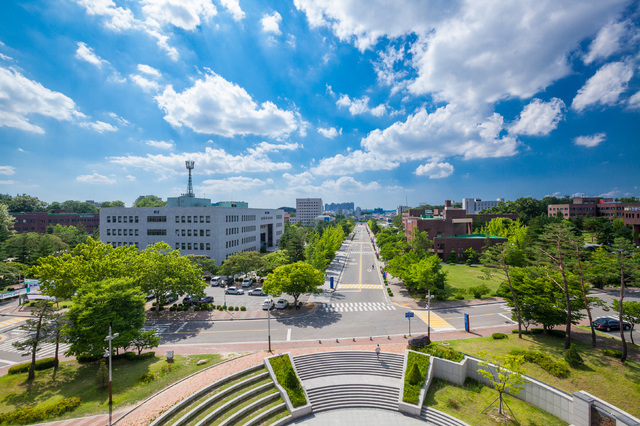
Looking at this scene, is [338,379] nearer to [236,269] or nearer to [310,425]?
[310,425]

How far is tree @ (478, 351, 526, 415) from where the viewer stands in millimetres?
19938

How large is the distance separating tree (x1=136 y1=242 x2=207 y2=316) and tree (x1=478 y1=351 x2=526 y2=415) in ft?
115

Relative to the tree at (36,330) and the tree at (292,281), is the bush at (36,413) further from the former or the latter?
the tree at (292,281)

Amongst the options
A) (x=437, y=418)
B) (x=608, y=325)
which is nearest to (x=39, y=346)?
(x=437, y=418)

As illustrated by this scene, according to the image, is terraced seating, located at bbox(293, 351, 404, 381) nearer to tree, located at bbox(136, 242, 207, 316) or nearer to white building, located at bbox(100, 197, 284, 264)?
tree, located at bbox(136, 242, 207, 316)

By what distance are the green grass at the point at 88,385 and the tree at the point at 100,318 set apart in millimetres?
2193

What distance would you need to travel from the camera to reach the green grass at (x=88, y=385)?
19.7 m

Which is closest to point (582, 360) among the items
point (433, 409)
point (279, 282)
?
point (433, 409)

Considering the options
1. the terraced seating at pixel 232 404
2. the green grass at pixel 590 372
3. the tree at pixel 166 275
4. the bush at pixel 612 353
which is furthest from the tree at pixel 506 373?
the tree at pixel 166 275

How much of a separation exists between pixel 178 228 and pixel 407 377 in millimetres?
60305

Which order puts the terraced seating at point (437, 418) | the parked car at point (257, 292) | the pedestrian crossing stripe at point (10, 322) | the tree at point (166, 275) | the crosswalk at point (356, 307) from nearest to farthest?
the terraced seating at point (437, 418) → the pedestrian crossing stripe at point (10, 322) → the tree at point (166, 275) → the crosswalk at point (356, 307) → the parked car at point (257, 292)

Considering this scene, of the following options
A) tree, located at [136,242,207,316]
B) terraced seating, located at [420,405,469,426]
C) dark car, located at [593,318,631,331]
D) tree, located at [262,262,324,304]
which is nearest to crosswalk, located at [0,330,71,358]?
tree, located at [136,242,207,316]

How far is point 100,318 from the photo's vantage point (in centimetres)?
2295

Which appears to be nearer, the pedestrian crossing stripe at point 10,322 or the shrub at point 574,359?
the shrub at point 574,359
